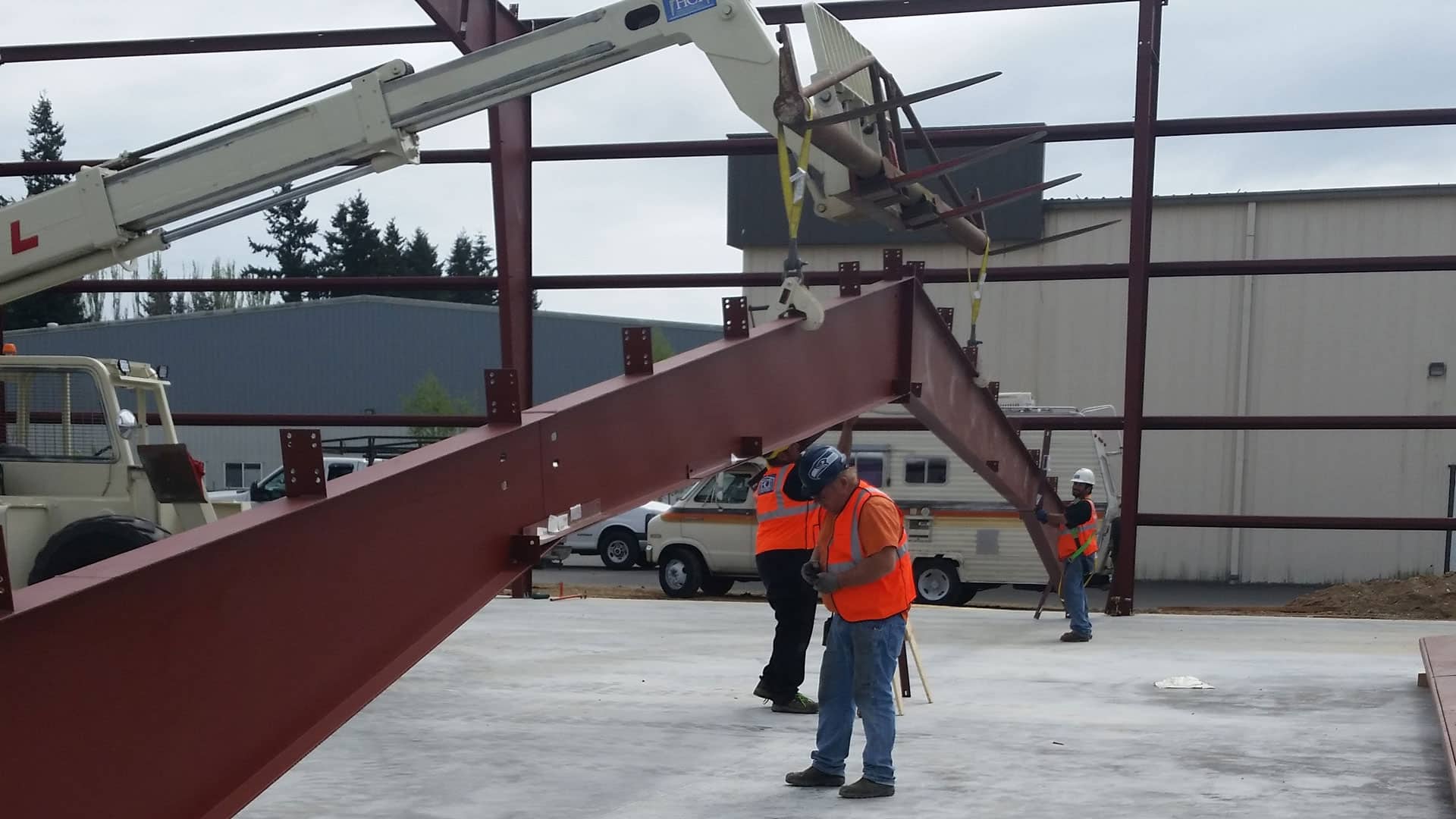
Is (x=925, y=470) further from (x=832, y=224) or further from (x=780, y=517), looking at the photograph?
(x=780, y=517)

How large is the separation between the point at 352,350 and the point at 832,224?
22.3 meters

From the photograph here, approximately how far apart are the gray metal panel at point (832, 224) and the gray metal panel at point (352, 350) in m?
15.1

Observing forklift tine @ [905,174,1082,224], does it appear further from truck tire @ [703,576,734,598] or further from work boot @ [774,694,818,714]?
truck tire @ [703,576,734,598]

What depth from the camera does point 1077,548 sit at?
1066cm

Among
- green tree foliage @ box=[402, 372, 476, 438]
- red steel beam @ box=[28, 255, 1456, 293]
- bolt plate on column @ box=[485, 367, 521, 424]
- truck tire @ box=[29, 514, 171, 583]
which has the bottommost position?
green tree foliage @ box=[402, 372, 476, 438]

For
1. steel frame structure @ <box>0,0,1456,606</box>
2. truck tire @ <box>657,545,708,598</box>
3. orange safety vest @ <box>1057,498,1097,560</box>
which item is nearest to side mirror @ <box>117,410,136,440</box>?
steel frame structure @ <box>0,0,1456,606</box>

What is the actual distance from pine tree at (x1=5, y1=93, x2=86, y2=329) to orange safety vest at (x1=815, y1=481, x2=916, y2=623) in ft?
94.4

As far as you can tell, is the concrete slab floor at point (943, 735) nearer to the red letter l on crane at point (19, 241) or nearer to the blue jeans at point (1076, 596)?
the blue jeans at point (1076, 596)

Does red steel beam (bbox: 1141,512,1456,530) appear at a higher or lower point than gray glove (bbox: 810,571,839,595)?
lower

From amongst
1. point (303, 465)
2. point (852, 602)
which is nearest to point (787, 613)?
point (852, 602)

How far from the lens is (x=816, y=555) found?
19.8 feet

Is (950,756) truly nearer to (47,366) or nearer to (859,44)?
(859,44)

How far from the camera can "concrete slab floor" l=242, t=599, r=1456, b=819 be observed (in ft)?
17.6

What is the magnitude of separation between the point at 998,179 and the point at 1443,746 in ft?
60.0
